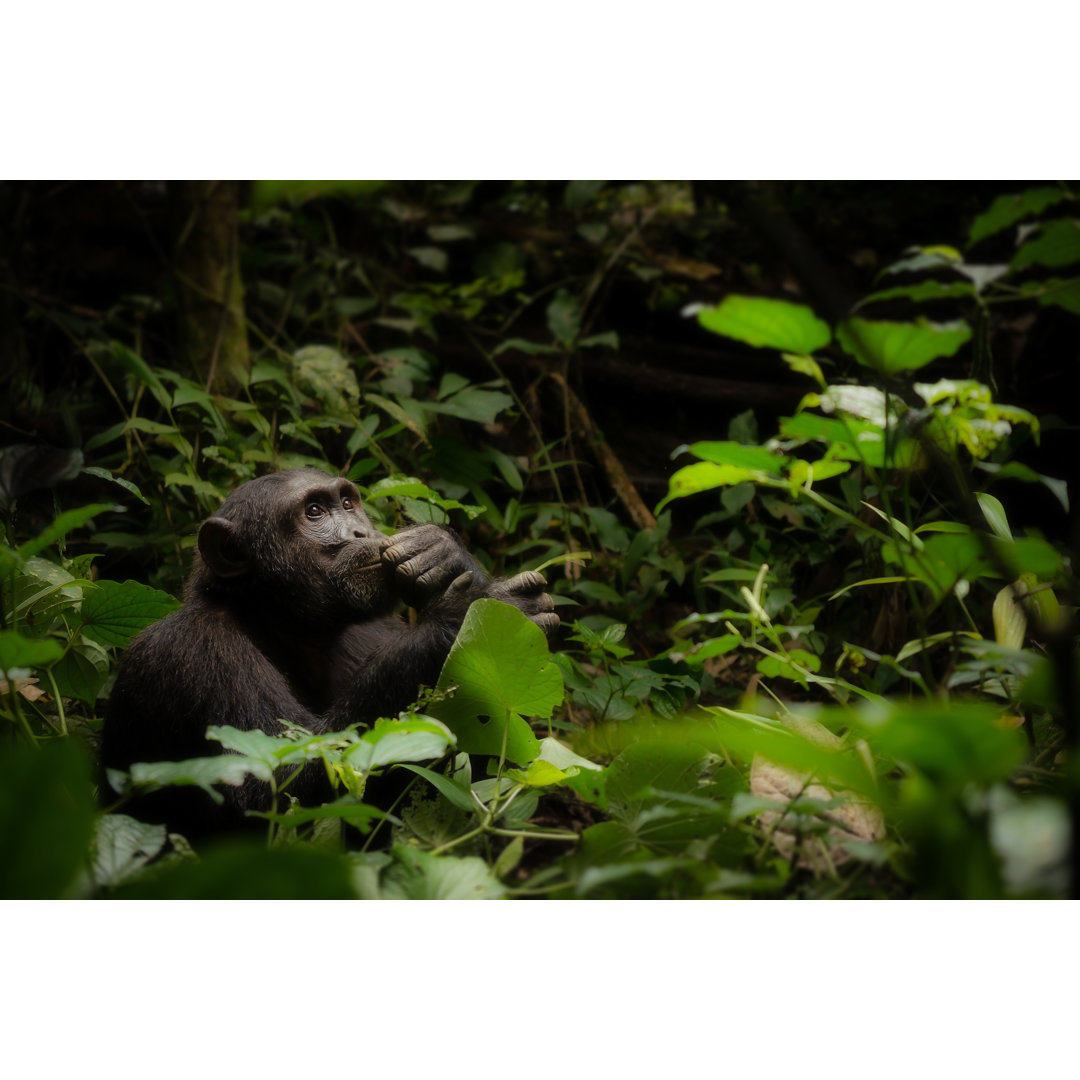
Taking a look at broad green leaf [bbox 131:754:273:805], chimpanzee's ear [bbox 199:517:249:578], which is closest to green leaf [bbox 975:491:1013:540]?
broad green leaf [bbox 131:754:273:805]

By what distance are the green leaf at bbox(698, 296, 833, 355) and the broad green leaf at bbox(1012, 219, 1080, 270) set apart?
14.6 inches

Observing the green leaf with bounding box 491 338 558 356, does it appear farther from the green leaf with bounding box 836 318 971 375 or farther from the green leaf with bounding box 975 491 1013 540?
the green leaf with bounding box 836 318 971 375

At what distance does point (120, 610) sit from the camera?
7.98 ft

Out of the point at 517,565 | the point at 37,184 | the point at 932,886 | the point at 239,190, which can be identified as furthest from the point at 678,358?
the point at 932,886

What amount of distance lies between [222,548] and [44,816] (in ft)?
5.16

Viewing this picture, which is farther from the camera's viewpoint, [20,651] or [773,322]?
[20,651]

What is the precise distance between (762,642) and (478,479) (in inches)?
45.1

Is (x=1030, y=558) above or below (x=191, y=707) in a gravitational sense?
above

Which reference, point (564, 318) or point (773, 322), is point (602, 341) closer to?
point (564, 318)

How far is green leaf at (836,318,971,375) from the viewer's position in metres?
1.42

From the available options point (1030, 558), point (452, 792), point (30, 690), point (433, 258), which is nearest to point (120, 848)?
point (452, 792)

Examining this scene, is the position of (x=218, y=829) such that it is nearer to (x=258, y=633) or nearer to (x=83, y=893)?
(x=258, y=633)

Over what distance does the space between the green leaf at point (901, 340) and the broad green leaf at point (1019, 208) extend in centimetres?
35

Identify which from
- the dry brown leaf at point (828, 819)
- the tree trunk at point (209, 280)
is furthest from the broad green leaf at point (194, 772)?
the tree trunk at point (209, 280)
